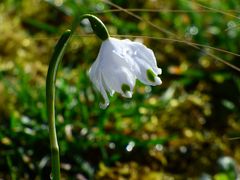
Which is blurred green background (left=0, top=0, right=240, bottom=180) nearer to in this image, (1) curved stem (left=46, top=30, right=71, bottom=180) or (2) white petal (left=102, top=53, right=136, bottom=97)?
(1) curved stem (left=46, top=30, right=71, bottom=180)

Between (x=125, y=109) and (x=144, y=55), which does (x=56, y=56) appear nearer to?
(x=144, y=55)

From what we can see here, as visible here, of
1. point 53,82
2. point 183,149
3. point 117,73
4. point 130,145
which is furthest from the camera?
point 183,149

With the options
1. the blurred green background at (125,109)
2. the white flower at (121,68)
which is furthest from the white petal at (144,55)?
the blurred green background at (125,109)

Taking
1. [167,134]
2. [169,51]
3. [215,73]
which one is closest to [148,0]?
[169,51]

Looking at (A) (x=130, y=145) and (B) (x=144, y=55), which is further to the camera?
(A) (x=130, y=145)

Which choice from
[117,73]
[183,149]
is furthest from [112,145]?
[117,73]

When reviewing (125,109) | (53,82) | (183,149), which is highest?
(53,82)

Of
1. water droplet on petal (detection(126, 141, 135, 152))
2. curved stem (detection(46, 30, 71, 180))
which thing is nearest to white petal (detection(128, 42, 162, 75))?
curved stem (detection(46, 30, 71, 180))

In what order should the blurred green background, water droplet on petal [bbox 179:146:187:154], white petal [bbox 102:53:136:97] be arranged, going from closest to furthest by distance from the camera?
white petal [bbox 102:53:136:97]
the blurred green background
water droplet on petal [bbox 179:146:187:154]

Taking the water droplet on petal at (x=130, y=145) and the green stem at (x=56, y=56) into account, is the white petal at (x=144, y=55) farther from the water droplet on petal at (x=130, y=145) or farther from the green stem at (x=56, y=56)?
the water droplet on petal at (x=130, y=145)
